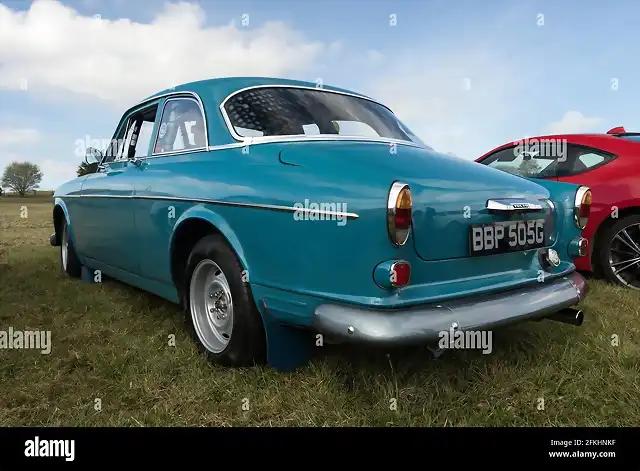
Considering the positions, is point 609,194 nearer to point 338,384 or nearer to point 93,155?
point 338,384

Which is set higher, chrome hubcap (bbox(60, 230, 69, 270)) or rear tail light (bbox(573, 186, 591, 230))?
rear tail light (bbox(573, 186, 591, 230))

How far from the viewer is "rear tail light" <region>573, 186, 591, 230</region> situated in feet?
9.37

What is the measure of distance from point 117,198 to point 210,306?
1422 millimetres

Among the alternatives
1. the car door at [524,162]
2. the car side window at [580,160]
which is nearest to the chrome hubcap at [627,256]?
the car side window at [580,160]

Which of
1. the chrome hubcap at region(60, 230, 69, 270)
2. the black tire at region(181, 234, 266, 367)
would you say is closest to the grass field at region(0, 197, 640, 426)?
the black tire at region(181, 234, 266, 367)

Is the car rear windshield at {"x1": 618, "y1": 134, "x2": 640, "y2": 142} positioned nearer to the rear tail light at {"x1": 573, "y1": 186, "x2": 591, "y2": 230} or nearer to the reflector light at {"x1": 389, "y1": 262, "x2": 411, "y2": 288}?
the rear tail light at {"x1": 573, "y1": 186, "x2": 591, "y2": 230}

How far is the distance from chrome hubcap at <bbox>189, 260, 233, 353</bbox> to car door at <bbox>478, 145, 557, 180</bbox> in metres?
3.37

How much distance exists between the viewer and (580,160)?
468cm

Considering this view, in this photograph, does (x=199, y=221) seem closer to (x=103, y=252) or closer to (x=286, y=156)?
(x=286, y=156)

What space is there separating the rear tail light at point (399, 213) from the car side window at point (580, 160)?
3.35 m

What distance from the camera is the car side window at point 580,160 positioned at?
455 cm

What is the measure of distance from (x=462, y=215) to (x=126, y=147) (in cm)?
313

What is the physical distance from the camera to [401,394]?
2.31 meters
